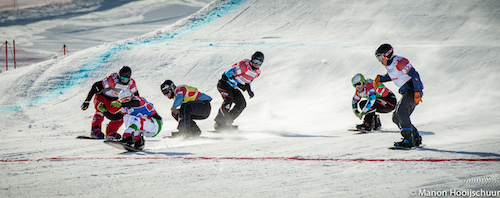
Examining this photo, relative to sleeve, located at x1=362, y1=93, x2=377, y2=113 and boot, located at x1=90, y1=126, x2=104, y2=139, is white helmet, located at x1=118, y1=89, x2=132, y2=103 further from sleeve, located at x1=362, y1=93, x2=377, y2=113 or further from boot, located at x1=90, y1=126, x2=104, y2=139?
sleeve, located at x1=362, y1=93, x2=377, y2=113

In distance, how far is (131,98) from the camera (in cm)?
674

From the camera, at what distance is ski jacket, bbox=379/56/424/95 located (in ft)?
18.4

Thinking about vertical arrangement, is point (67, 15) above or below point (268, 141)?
above

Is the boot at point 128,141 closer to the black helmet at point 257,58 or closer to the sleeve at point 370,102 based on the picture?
the black helmet at point 257,58

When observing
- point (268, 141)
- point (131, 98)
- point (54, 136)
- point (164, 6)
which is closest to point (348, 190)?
point (268, 141)

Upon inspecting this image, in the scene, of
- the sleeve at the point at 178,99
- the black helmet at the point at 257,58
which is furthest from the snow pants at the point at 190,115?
the black helmet at the point at 257,58

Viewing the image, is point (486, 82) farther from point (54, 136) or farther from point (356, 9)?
point (54, 136)

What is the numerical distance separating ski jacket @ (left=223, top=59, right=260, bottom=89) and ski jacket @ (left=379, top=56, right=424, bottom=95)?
310 cm

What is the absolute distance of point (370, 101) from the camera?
7.59m

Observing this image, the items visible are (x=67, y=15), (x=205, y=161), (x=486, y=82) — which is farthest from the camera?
(x=67, y=15)

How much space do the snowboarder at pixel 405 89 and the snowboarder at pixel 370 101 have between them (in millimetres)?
1730

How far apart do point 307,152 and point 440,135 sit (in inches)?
86.5

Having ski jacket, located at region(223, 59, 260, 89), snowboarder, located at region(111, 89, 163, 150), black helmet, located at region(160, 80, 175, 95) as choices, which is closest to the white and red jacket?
black helmet, located at region(160, 80, 175, 95)

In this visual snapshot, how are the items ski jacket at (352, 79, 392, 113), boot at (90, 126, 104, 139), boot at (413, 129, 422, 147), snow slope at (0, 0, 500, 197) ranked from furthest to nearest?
1. boot at (90, 126, 104, 139)
2. ski jacket at (352, 79, 392, 113)
3. boot at (413, 129, 422, 147)
4. snow slope at (0, 0, 500, 197)
